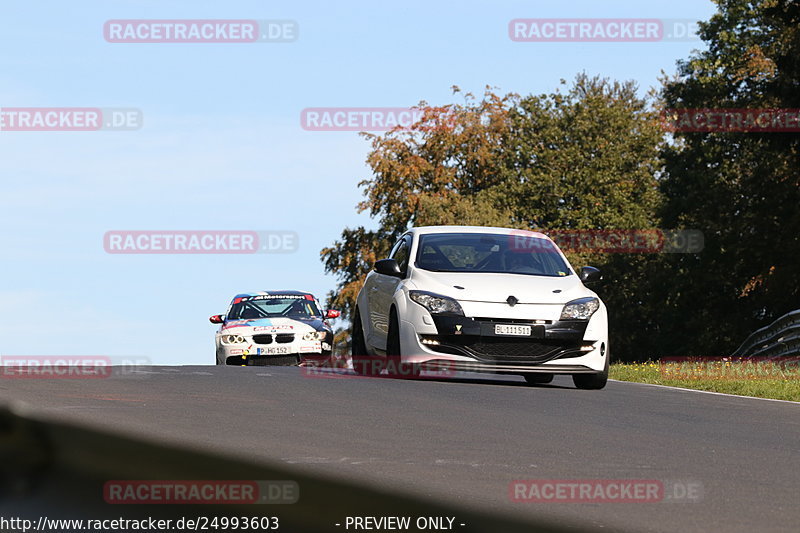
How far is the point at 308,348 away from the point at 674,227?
99.2ft

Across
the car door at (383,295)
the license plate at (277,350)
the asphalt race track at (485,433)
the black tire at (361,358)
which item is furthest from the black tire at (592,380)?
the license plate at (277,350)

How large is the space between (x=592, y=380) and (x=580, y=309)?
911mm

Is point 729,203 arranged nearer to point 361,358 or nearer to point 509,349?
point 361,358

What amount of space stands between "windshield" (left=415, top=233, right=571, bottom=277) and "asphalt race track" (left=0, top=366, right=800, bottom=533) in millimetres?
1428

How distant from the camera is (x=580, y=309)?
51.4 feet

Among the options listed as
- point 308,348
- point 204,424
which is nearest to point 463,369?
point 204,424

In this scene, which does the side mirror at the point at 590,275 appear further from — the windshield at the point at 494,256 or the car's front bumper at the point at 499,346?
the car's front bumper at the point at 499,346

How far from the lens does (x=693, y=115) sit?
50562mm

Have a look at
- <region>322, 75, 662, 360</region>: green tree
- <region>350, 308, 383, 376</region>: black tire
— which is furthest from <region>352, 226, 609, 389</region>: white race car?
<region>322, 75, 662, 360</region>: green tree

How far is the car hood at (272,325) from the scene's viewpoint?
27391 millimetres

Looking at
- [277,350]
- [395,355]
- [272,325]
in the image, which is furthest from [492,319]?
[272,325]

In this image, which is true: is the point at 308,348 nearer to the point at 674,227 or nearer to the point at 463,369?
the point at 463,369

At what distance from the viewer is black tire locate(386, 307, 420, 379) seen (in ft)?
52.0

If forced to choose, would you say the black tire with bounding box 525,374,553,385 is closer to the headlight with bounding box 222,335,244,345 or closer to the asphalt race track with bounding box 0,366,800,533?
the asphalt race track with bounding box 0,366,800,533
